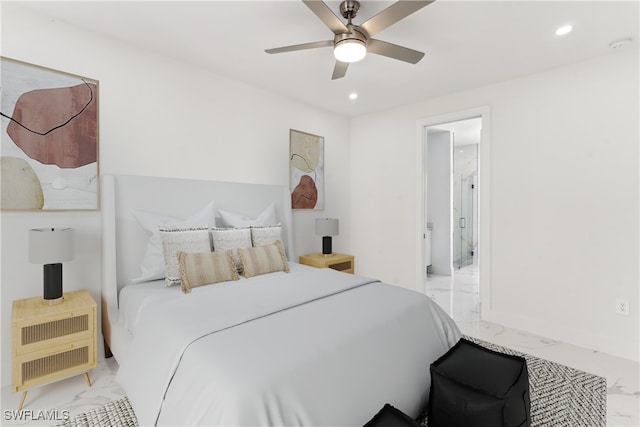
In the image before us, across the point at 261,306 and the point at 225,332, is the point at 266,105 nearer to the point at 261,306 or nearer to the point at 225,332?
the point at 261,306

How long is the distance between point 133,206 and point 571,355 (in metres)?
3.91

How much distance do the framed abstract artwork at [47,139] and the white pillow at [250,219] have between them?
1038 mm

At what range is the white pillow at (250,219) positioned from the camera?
305cm

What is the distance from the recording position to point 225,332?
5.00 ft

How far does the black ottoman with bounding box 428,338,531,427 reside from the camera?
1.43m

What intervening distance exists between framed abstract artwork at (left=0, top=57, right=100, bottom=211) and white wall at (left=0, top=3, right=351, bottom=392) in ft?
0.22

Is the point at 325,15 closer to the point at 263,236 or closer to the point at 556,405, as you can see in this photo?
the point at 263,236

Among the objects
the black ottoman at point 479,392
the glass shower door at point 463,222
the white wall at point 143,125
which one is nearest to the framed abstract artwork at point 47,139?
the white wall at point 143,125

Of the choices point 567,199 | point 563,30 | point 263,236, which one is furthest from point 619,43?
point 263,236

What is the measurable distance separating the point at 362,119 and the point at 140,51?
2.93m

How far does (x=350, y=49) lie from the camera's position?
2.03 m

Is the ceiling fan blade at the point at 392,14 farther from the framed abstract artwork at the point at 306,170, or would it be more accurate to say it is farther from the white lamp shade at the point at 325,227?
the white lamp shade at the point at 325,227

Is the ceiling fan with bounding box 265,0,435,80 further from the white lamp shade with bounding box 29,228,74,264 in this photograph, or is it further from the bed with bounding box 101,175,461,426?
the white lamp shade with bounding box 29,228,74,264

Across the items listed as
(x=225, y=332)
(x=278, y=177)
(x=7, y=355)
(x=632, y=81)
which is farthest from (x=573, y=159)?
(x=7, y=355)
